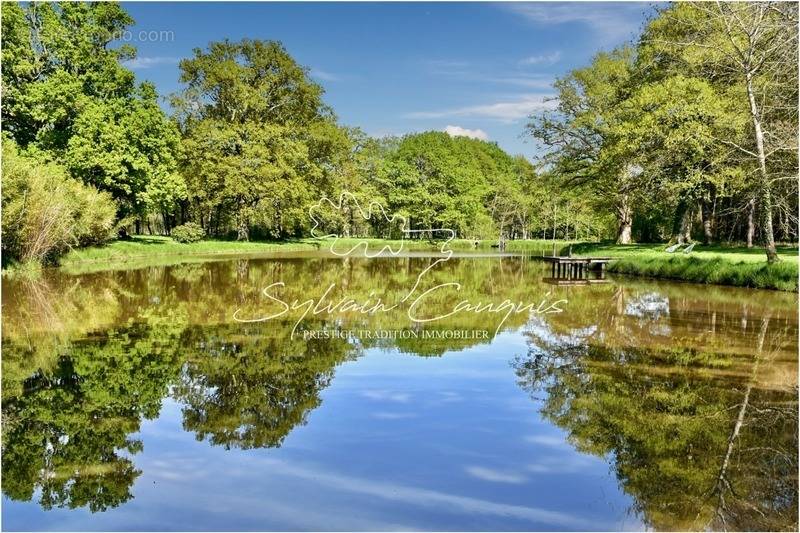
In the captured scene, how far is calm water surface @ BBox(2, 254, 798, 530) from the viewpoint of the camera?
5.35m

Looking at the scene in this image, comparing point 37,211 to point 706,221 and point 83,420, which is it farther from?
point 706,221

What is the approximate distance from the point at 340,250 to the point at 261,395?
2016 inches

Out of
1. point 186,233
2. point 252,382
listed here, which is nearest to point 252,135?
point 186,233

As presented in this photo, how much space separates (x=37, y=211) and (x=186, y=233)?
23.5 metres

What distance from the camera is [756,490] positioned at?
561cm

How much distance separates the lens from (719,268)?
77.8 ft

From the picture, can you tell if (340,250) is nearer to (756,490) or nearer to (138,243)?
(138,243)

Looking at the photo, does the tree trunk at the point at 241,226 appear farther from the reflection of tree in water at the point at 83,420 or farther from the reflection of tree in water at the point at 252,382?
the reflection of tree in water at the point at 83,420

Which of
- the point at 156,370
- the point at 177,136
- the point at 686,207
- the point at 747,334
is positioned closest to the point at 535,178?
the point at 686,207

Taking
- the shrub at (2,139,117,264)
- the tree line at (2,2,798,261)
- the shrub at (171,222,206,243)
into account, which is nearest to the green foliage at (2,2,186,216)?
the tree line at (2,2,798,261)

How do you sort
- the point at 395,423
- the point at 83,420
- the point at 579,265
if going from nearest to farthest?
the point at 83,420, the point at 395,423, the point at 579,265

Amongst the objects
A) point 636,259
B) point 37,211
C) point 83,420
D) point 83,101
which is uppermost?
point 83,101

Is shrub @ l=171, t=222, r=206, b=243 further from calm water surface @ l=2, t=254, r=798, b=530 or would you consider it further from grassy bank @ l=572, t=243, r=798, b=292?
calm water surface @ l=2, t=254, r=798, b=530

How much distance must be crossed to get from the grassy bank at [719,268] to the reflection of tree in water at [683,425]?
1119cm
